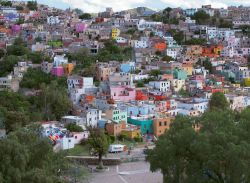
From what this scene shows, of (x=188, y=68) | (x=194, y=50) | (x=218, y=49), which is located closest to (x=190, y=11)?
(x=218, y=49)

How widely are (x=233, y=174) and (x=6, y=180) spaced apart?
11.4 ft

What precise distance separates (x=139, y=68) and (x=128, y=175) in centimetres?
1072

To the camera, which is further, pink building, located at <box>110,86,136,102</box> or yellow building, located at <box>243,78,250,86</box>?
yellow building, located at <box>243,78,250,86</box>

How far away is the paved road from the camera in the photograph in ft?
Answer: 44.8

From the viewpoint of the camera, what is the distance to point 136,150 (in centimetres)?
1602

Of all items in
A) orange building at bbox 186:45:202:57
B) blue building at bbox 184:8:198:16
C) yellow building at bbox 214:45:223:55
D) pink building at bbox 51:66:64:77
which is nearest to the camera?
pink building at bbox 51:66:64:77

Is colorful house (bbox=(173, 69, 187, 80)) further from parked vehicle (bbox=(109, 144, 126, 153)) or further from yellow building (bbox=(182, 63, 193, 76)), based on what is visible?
parked vehicle (bbox=(109, 144, 126, 153))

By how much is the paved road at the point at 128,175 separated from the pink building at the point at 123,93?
5195 mm

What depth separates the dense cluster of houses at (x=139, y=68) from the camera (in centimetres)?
1816

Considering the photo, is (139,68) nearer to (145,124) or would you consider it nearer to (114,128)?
(145,124)

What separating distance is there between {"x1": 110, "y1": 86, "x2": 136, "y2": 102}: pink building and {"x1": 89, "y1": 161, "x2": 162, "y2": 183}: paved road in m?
5.19

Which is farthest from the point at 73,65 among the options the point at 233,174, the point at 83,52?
the point at 233,174

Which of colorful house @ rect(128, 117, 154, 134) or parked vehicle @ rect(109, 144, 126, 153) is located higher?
colorful house @ rect(128, 117, 154, 134)

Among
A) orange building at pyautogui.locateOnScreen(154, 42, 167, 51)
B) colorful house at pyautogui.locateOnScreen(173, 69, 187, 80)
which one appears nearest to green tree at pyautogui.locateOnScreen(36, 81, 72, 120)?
colorful house at pyautogui.locateOnScreen(173, 69, 187, 80)
